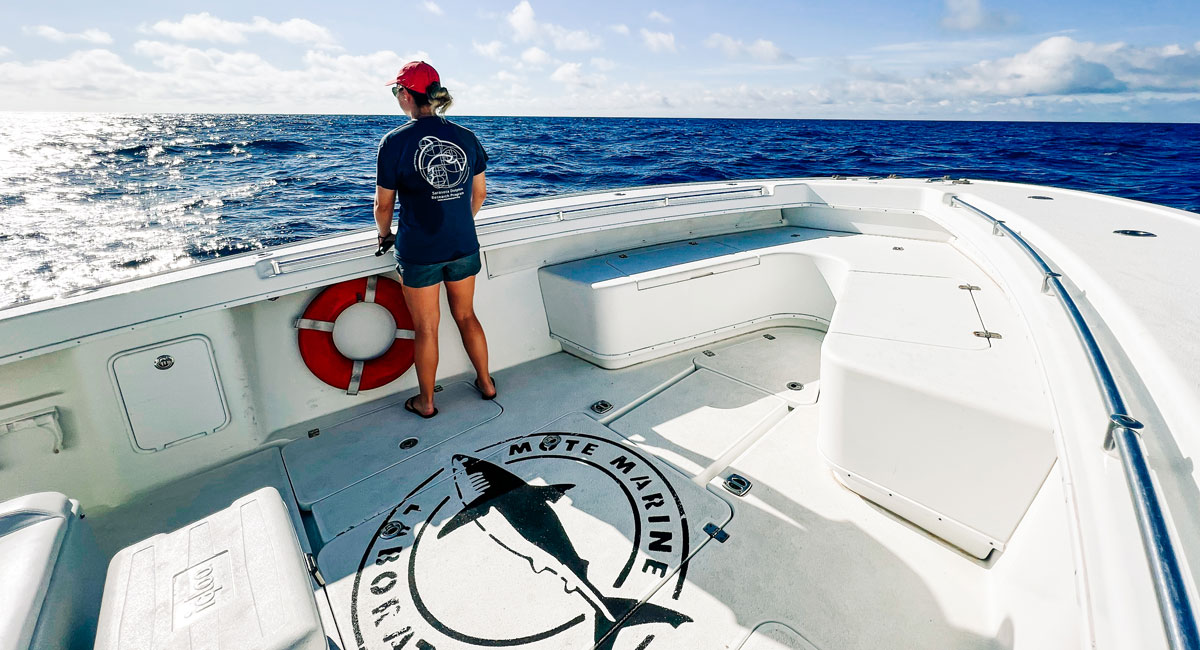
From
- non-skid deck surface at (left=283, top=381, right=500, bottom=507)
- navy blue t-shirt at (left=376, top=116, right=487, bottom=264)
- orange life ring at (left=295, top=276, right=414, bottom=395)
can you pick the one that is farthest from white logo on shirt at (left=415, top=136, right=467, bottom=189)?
non-skid deck surface at (left=283, top=381, right=500, bottom=507)

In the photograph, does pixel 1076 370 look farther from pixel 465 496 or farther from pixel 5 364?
pixel 5 364

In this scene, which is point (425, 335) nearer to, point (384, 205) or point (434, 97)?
point (384, 205)

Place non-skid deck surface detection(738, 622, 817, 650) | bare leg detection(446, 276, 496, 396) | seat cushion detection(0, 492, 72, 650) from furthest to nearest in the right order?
1. bare leg detection(446, 276, 496, 396)
2. non-skid deck surface detection(738, 622, 817, 650)
3. seat cushion detection(0, 492, 72, 650)

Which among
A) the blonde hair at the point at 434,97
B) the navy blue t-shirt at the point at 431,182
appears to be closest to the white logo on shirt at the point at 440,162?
the navy blue t-shirt at the point at 431,182

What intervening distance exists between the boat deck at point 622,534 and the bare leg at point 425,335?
0.45ft

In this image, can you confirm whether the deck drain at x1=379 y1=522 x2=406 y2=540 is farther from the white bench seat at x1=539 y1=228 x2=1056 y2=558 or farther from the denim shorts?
the white bench seat at x1=539 y1=228 x2=1056 y2=558

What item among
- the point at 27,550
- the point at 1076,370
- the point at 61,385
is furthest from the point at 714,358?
the point at 61,385

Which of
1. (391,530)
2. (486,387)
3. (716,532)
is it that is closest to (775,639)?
(716,532)

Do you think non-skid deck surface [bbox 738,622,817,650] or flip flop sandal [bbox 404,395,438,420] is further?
flip flop sandal [bbox 404,395,438,420]

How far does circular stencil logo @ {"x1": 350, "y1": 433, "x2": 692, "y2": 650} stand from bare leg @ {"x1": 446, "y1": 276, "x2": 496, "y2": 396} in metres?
0.55

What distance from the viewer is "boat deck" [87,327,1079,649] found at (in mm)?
1397

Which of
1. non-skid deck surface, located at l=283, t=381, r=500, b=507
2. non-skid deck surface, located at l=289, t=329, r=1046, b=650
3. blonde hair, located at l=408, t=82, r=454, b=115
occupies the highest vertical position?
blonde hair, located at l=408, t=82, r=454, b=115

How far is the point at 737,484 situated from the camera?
1.93 m

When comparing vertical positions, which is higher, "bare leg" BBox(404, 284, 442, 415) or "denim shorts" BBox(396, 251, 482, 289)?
"denim shorts" BBox(396, 251, 482, 289)
